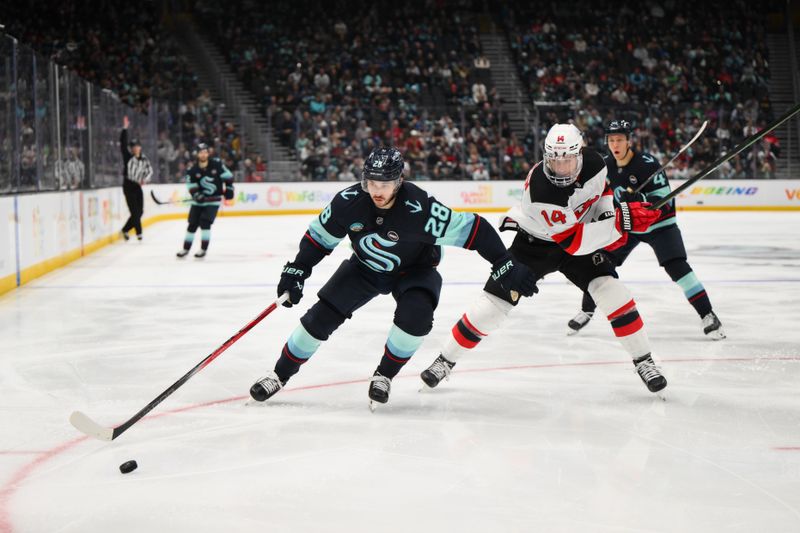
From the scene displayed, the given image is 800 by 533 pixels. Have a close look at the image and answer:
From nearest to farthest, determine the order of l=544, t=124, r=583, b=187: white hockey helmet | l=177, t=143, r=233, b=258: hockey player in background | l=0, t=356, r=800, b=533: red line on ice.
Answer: l=0, t=356, r=800, b=533: red line on ice
l=544, t=124, r=583, b=187: white hockey helmet
l=177, t=143, r=233, b=258: hockey player in background

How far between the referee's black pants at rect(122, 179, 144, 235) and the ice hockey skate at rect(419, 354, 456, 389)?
888 cm

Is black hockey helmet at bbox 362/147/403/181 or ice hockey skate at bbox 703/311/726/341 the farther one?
ice hockey skate at bbox 703/311/726/341

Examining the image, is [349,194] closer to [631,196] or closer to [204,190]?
[631,196]

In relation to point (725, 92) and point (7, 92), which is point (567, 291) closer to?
point (7, 92)

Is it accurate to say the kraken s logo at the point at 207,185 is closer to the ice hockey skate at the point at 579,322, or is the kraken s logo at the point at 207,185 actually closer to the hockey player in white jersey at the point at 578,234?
the ice hockey skate at the point at 579,322

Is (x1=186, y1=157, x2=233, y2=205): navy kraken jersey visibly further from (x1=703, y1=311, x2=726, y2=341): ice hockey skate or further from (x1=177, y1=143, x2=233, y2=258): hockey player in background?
(x1=703, y1=311, x2=726, y2=341): ice hockey skate

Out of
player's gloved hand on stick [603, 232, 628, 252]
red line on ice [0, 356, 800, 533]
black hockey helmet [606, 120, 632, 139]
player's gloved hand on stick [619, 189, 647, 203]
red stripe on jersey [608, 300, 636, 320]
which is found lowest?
red line on ice [0, 356, 800, 533]

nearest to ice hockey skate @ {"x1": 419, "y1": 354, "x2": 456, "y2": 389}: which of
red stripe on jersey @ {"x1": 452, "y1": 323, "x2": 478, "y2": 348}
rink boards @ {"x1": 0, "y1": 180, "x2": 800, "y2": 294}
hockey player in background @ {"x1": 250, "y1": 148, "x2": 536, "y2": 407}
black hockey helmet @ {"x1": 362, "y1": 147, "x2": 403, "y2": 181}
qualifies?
red stripe on jersey @ {"x1": 452, "y1": 323, "x2": 478, "y2": 348}

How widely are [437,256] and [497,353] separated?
1.20m

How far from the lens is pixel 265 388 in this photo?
3836 mm

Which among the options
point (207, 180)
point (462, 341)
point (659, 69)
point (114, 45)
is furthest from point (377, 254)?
point (659, 69)

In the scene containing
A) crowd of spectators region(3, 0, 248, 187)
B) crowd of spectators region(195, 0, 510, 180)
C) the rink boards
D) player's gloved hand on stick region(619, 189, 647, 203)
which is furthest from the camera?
crowd of spectators region(3, 0, 248, 187)

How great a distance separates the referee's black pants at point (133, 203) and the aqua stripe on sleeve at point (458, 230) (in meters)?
9.24

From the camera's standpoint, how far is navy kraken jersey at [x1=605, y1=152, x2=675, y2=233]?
534 cm
